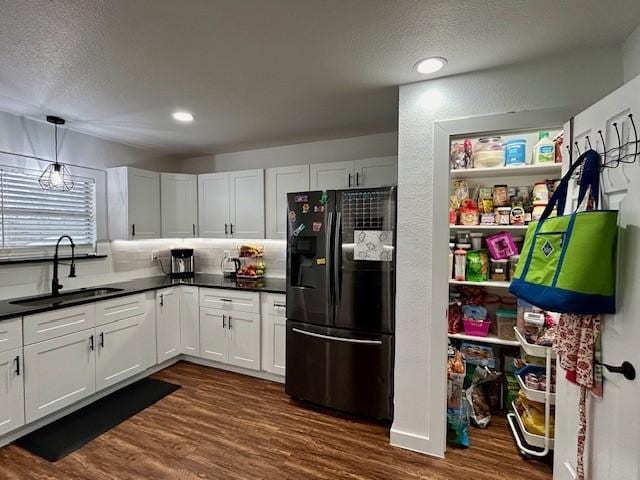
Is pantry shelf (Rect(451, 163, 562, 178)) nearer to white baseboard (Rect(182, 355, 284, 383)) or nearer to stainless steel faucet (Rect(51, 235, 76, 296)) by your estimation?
white baseboard (Rect(182, 355, 284, 383))

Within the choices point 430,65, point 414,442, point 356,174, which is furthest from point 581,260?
point 356,174

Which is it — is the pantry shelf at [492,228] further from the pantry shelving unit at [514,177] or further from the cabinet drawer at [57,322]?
the cabinet drawer at [57,322]

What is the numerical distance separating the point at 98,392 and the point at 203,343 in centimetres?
95

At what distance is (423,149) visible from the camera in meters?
2.06

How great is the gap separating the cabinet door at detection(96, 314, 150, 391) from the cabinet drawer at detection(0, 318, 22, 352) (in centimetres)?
55

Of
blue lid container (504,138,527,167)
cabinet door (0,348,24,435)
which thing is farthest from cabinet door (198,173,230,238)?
blue lid container (504,138,527,167)

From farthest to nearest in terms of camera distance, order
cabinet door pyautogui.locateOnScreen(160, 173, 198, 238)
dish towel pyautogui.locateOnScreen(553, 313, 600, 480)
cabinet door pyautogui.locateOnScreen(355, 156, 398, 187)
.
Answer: cabinet door pyautogui.locateOnScreen(160, 173, 198, 238) < cabinet door pyautogui.locateOnScreen(355, 156, 398, 187) < dish towel pyautogui.locateOnScreen(553, 313, 600, 480)

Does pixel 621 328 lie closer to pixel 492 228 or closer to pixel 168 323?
pixel 492 228

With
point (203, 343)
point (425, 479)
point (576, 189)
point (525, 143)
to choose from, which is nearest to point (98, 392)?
point (203, 343)

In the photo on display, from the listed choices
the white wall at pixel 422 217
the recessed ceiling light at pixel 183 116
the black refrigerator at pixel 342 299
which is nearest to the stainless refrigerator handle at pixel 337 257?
the black refrigerator at pixel 342 299

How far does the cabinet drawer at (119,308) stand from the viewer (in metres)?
2.70

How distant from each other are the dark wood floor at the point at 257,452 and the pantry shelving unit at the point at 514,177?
14 cm

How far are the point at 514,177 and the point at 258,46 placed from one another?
→ 7.24ft

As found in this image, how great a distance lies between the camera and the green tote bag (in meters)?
1.19
